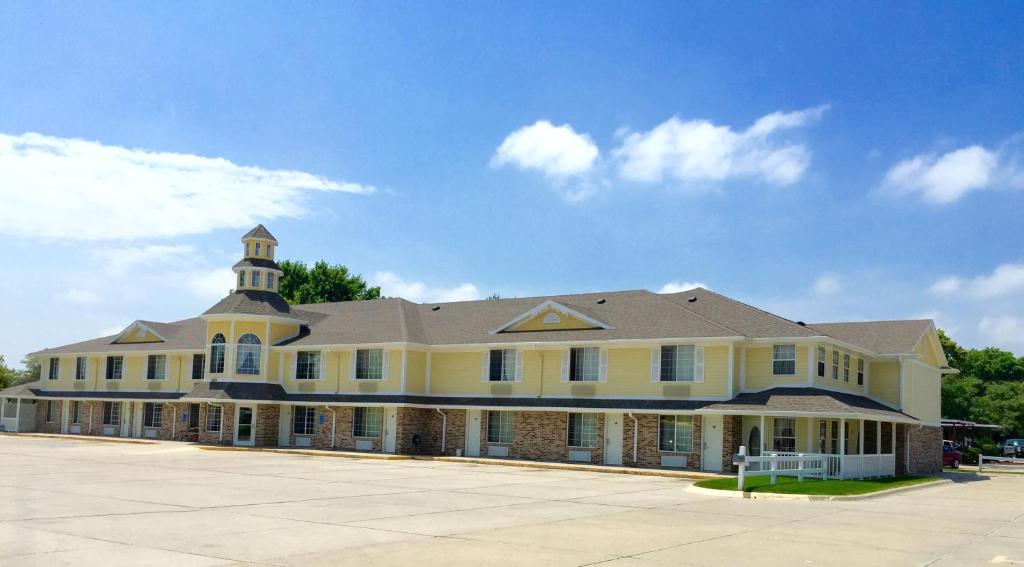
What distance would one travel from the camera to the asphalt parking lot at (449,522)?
44.1 ft

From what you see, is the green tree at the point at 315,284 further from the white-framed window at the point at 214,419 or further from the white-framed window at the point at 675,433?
the white-framed window at the point at 675,433

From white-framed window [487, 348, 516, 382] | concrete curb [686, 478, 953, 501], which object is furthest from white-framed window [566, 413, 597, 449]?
concrete curb [686, 478, 953, 501]

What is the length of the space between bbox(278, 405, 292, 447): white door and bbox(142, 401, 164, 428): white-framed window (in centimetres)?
826

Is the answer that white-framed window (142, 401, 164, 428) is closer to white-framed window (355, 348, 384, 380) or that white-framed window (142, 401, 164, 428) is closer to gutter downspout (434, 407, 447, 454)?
white-framed window (355, 348, 384, 380)

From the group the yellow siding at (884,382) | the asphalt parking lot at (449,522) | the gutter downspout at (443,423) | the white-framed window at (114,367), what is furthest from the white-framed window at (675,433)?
the white-framed window at (114,367)

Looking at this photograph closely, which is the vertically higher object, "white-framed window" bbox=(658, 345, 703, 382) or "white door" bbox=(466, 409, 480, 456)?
"white-framed window" bbox=(658, 345, 703, 382)

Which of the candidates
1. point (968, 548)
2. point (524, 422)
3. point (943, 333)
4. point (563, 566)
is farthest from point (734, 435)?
point (943, 333)

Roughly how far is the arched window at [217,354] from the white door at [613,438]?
20086mm

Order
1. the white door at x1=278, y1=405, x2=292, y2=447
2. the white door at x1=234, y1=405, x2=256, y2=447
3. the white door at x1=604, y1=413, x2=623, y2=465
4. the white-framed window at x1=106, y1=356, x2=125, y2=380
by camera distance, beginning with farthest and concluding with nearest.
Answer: the white-framed window at x1=106, y1=356, x2=125, y2=380
the white door at x1=278, y1=405, x2=292, y2=447
the white door at x1=234, y1=405, x2=256, y2=447
the white door at x1=604, y1=413, x2=623, y2=465

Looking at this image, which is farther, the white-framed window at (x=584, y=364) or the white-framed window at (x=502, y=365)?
the white-framed window at (x=502, y=365)

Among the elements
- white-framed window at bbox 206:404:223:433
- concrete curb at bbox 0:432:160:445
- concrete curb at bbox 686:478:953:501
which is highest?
white-framed window at bbox 206:404:223:433

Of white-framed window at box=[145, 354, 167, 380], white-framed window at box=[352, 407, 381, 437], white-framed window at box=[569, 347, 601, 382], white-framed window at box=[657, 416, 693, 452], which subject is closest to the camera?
white-framed window at box=[657, 416, 693, 452]

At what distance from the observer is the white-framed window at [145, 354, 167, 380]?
51.5 m

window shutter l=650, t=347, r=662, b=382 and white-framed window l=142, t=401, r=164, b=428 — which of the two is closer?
window shutter l=650, t=347, r=662, b=382
